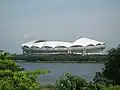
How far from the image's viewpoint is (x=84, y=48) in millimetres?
57438

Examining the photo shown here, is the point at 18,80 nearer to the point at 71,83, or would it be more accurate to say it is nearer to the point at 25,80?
the point at 25,80

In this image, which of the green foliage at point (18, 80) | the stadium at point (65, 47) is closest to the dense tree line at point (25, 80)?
the green foliage at point (18, 80)

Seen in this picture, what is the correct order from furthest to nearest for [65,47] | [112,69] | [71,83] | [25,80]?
[65,47] < [112,69] < [71,83] < [25,80]

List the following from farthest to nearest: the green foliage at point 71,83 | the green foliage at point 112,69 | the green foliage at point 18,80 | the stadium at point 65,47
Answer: the stadium at point 65,47 < the green foliage at point 112,69 < the green foliage at point 71,83 < the green foliage at point 18,80

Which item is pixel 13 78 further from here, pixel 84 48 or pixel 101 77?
pixel 84 48

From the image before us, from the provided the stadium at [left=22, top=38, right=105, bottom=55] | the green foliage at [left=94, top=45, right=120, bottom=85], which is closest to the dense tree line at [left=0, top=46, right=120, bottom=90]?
the green foliage at [left=94, top=45, right=120, bottom=85]

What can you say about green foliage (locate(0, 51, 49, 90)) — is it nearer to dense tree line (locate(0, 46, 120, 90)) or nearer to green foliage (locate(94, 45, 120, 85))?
dense tree line (locate(0, 46, 120, 90))

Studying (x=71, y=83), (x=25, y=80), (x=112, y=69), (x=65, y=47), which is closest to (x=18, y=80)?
(x=25, y=80)

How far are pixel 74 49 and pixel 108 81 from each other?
45.4 meters

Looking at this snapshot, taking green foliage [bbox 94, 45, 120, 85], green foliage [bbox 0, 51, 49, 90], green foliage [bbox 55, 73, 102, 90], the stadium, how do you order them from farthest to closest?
the stadium
green foliage [bbox 94, 45, 120, 85]
green foliage [bbox 55, 73, 102, 90]
green foliage [bbox 0, 51, 49, 90]

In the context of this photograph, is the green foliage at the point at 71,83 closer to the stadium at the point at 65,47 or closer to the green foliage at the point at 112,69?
the green foliage at the point at 112,69

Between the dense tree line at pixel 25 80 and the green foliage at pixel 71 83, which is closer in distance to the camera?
the dense tree line at pixel 25 80

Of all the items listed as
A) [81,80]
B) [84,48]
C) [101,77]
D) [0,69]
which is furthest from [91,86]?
[84,48]

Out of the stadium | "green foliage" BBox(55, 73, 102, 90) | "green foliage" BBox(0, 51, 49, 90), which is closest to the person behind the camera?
"green foliage" BBox(0, 51, 49, 90)
